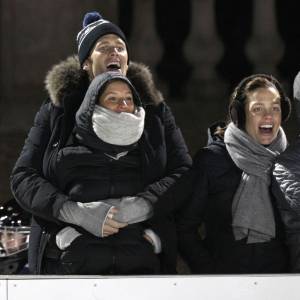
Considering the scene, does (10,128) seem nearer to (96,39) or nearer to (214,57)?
(214,57)

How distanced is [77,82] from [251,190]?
79 cm

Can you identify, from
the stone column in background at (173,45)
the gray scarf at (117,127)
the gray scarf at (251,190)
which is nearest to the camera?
the gray scarf at (117,127)

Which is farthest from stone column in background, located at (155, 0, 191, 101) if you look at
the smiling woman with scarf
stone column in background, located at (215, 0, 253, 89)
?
the smiling woman with scarf

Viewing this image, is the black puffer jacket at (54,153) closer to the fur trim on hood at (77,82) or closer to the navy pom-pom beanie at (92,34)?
the fur trim on hood at (77,82)

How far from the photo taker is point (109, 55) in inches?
191

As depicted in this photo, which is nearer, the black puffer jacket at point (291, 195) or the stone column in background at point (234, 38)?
the black puffer jacket at point (291, 195)

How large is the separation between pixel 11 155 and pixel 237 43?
163 cm

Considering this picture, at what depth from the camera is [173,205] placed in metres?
4.72

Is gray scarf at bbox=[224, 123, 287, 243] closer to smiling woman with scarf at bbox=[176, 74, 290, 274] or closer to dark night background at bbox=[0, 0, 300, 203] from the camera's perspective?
smiling woman with scarf at bbox=[176, 74, 290, 274]

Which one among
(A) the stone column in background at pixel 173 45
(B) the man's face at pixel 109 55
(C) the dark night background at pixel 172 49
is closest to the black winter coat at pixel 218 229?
(B) the man's face at pixel 109 55

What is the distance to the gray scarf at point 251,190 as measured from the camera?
4758 millimetres

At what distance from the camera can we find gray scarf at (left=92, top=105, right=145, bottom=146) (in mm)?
4605

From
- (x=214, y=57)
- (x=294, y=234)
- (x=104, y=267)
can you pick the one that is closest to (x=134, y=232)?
(x=104, y=267)

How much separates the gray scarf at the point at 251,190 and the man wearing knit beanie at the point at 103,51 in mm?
513
